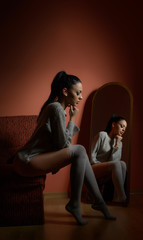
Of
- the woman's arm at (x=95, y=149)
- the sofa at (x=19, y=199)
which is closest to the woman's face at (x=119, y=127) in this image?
the woman's arm at (x=95, y=149)

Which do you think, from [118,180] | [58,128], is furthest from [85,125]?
[58,128]

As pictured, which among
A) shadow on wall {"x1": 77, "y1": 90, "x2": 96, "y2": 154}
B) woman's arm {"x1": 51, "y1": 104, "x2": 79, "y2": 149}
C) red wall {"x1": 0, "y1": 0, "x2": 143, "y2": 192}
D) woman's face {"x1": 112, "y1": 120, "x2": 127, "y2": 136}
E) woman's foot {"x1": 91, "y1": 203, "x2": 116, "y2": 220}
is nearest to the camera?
woman's arm {"x1": 51, "y1": 104, "x2": 79, "y2": 149}

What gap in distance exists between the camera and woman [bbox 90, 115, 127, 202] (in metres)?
2.49

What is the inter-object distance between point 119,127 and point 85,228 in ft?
3.65

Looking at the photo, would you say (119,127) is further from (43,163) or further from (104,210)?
(43,163)

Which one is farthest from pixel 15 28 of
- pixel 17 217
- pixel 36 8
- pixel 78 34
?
pixel 17 217

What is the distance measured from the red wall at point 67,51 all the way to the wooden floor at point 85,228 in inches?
28.0

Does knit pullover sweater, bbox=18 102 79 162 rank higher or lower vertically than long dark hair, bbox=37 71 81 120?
lower

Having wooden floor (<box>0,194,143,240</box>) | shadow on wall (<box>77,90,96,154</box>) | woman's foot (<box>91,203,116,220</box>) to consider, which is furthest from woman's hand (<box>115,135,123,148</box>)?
woman's foot (<box>91,203,116,220</box>)

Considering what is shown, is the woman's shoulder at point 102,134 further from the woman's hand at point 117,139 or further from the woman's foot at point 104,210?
the woman's foot at point 104,210

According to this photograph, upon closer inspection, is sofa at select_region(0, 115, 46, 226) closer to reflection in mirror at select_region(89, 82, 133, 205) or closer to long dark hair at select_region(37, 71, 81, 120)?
long dark hair at select_region(37, 71, 81, 120)

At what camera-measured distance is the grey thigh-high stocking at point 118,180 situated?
2471 millimetres

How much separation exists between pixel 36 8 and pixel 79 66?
0.76 metres

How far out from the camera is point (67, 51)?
279 centimetres
